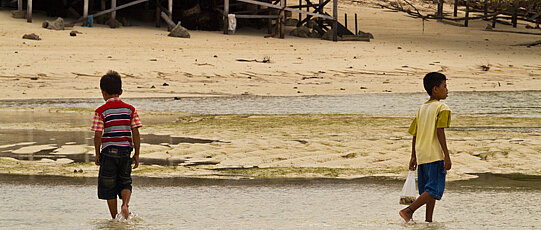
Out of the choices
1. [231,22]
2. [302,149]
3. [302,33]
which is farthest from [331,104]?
[302,33]

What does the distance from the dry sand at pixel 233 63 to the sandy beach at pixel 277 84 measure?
0.04m

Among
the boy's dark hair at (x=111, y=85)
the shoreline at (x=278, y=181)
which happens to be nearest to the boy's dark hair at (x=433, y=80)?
the shoreline at (x=278, y=181)

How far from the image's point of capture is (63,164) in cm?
775

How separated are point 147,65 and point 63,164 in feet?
38.6

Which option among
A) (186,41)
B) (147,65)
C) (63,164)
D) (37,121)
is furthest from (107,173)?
(186,41)

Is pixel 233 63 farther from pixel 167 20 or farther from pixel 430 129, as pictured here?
pixel 430 129

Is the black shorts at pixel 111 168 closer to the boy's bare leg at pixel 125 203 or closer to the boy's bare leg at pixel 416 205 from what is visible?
the boy's bare leg at pixel 125 203

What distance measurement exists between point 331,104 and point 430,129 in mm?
Answer: 9118

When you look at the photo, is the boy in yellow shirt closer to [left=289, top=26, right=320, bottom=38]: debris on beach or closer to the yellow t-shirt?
the yellow t-shirt

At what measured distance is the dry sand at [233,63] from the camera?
17.0 metres

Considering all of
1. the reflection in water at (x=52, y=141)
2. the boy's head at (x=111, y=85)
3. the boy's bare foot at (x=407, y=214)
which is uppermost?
the boy's head at (x=111, y=85)

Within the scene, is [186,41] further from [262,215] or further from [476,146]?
[262,215]

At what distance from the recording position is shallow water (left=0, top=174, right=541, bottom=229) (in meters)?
5.32

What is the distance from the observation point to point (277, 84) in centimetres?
1794
